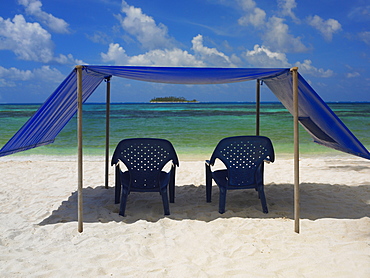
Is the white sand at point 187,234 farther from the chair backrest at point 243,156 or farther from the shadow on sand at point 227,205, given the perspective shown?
the chair backrest at point 243,156

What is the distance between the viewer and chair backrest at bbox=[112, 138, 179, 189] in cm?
345

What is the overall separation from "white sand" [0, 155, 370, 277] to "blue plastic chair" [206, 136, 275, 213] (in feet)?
1.04

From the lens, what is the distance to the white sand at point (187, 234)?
2.34 m

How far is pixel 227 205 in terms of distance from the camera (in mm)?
3887

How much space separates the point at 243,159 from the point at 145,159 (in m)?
1.04

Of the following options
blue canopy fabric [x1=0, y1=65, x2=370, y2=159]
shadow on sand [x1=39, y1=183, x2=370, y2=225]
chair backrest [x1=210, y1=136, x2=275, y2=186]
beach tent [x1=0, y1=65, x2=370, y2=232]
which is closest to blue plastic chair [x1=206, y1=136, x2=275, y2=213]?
chair backrest [x1=210, y1=136, x2=275, y2=186]

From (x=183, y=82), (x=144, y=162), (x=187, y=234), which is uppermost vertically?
(x=183, y=82)

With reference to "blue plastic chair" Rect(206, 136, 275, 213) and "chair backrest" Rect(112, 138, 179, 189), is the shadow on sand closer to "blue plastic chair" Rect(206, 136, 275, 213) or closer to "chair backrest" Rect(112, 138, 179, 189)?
"blue plastic chair" Rect(206, 136, 275, 213)

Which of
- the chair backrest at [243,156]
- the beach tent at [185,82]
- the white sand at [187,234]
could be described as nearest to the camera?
the white sand at [187,234]

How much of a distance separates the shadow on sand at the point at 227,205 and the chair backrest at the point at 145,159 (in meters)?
0.38

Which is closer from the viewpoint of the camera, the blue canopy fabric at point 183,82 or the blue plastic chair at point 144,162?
the blue canopy fabric at point 183,82

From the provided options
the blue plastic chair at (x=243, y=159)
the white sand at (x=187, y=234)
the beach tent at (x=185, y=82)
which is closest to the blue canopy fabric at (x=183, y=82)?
the beach tent at (x=185, y=82)

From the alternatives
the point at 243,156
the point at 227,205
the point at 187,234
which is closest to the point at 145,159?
the point at 187,234

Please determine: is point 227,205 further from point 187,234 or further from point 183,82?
point 183,82
